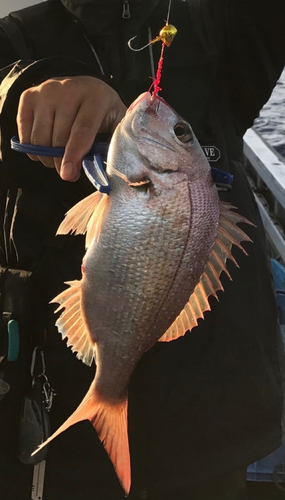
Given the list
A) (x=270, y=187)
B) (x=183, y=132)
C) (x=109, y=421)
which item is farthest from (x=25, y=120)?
(x=270, y=187)

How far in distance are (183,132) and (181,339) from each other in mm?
776

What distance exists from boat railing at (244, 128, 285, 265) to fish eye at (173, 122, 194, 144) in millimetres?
2015

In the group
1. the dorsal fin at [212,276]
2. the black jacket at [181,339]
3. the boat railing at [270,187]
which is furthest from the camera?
the boat railing at [270,187]

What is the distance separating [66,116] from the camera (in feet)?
2.90

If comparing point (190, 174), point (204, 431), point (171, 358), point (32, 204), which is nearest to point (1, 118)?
point (32, 204)

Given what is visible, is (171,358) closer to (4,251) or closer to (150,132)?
(4,251)

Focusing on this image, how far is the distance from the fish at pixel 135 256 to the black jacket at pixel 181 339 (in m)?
0.50

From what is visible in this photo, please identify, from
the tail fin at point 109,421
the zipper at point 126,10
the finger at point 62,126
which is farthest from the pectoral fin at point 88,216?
the zipper at point 126,10

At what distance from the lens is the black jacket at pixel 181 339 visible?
4.75 ft

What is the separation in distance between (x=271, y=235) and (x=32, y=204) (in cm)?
216

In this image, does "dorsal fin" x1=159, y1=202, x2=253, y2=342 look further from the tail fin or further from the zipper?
the zipper

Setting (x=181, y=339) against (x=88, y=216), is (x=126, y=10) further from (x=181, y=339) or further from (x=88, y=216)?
(x=181, y=339)

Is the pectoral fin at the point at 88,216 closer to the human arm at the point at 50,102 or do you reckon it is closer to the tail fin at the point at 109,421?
the human arm at the point at 50,102

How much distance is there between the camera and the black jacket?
4.75ft
